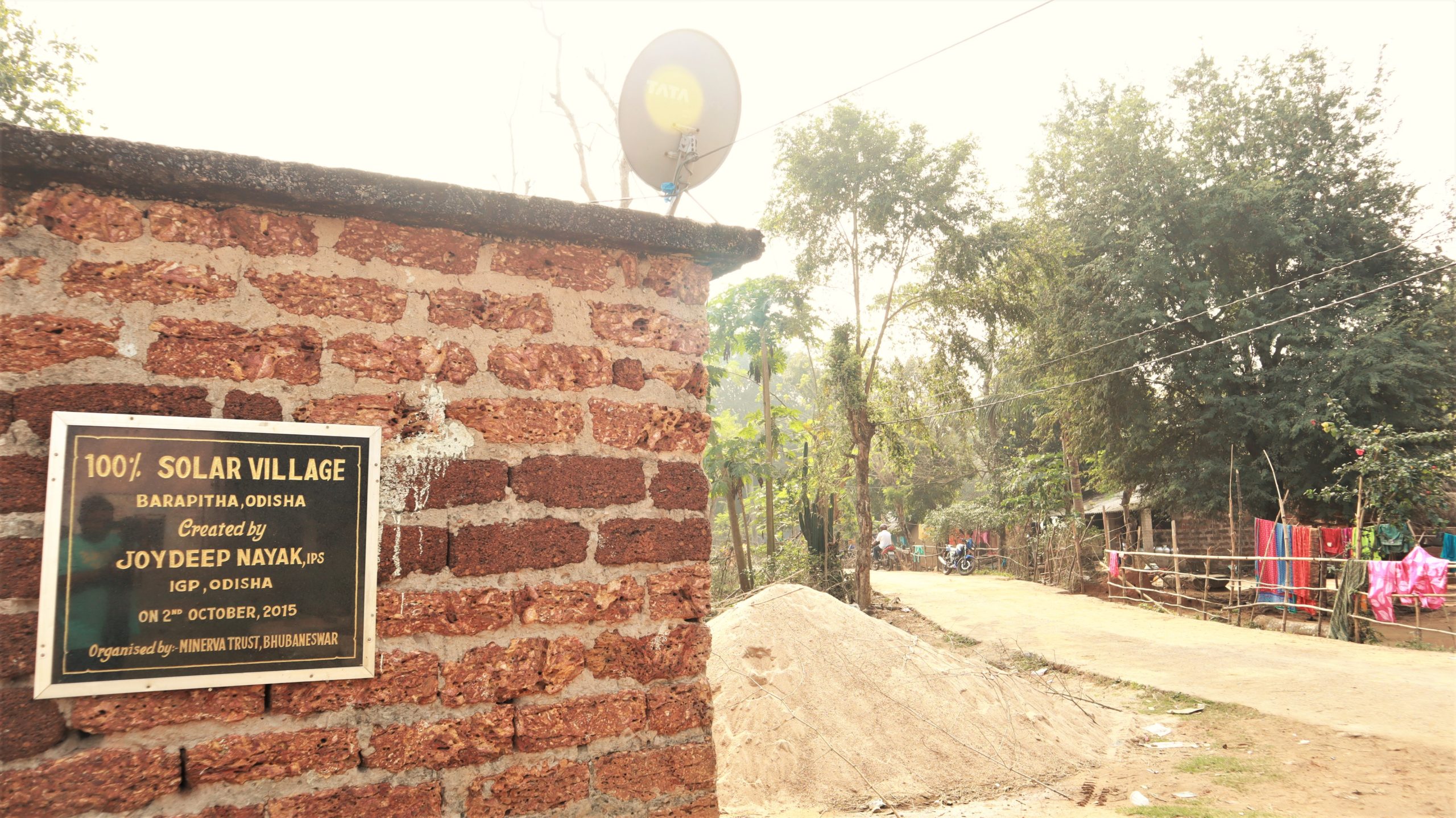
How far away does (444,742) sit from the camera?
198cm

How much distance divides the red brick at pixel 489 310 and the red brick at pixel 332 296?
9cm

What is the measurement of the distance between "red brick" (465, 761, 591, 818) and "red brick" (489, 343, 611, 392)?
958 mm

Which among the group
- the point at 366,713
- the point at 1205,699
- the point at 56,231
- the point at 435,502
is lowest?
the point at 1205,699

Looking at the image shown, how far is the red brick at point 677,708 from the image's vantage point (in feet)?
7.30

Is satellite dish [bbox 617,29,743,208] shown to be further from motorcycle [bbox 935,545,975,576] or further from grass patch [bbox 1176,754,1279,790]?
motorcycle [bbox 935,545,975,576]

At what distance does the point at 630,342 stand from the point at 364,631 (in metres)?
0.98

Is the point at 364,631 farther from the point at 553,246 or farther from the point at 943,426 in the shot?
the point at 943,426

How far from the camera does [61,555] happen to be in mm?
1657

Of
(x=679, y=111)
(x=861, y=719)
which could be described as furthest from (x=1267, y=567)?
(x=679, y=111)

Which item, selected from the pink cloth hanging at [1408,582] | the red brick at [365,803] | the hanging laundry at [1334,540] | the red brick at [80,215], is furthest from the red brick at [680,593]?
the hanging laundry at [1334,540]

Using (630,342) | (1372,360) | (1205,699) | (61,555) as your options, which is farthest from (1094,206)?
(61,555)

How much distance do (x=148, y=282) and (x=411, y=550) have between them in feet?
2.67

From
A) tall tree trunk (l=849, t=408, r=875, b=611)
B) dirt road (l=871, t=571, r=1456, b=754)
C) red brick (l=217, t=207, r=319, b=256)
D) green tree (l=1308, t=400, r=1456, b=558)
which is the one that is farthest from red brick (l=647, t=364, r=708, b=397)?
green tree (l=1308, t=400, r=1456, b=558)

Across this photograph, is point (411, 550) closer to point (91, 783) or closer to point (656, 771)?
point (91, 783)
